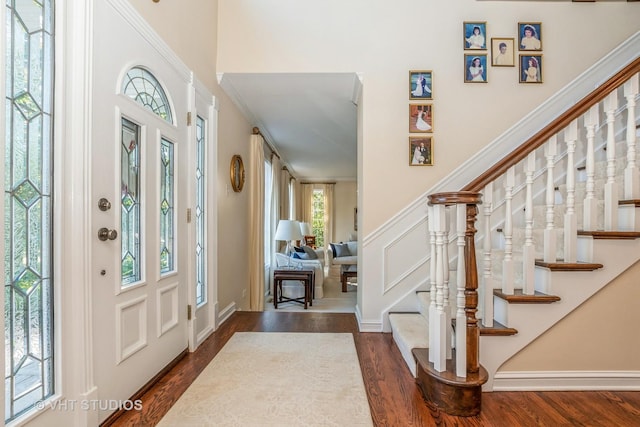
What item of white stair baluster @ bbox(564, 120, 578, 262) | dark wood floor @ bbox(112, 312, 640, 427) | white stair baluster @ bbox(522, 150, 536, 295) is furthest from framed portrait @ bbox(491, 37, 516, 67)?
dark wood floor @ bbox(112, 312, 640, 427)

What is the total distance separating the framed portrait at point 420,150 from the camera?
2.98m

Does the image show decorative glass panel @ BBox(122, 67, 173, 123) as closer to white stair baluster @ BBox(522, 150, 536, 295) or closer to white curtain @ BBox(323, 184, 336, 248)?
white stair baluster @ BBox(522, 150, 536, 295)

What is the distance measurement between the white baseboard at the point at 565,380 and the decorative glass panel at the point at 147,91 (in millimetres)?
2584

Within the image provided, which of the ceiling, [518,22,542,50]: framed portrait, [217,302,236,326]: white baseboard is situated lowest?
[217,302,236,326]: white baseboard

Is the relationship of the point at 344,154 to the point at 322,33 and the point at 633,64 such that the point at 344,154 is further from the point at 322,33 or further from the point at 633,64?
the point at 633,64

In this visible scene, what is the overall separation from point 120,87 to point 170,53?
64 centimetres

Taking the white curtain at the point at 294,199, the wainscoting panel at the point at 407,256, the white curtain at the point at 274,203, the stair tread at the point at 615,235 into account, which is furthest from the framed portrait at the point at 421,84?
the white curtain at the point at 294,199

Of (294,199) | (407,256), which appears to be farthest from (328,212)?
(407,256)

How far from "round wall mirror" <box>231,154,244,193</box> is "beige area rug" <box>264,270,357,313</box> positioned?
76.1 inches

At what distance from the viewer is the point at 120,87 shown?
5.47 feet

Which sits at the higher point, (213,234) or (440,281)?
(213,234)

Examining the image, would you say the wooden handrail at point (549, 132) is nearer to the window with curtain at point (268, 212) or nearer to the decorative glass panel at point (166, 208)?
the decorative glass panel at point (166, 208)

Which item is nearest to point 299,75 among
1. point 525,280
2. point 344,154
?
point 525,280

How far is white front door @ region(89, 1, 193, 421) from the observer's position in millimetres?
1536
